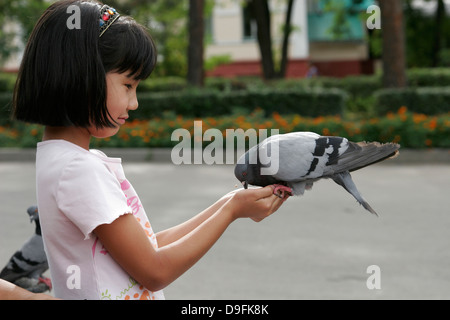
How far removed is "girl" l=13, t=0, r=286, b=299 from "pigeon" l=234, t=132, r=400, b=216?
1.37ft

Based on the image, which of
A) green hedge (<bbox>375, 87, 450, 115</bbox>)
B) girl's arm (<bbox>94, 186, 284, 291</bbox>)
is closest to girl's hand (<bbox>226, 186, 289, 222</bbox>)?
girl's arm (<bbox>94, 186, 284, 291</bbox>)

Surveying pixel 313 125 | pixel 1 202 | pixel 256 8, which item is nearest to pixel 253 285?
pixel 1 202

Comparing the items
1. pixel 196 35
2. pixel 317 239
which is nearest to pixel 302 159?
pixel 317 239

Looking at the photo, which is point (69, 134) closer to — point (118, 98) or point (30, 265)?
point (118, 98)

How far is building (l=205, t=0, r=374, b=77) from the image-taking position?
28688 millimetres

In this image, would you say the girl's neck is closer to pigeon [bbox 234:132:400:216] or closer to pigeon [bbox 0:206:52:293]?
pigeon [bbox 234:132:400:216]

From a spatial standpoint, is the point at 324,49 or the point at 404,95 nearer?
the point at 404,95

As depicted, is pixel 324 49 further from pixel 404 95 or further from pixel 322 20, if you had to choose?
pixel 404 95

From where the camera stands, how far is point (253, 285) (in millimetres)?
4387

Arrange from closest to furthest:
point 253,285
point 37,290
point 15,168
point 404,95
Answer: point 37,290, point 253,285, point 15,168, point 404,95

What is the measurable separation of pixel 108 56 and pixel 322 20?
2973 cm

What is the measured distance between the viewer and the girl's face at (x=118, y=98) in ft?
4.85

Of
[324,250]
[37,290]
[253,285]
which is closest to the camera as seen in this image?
[37,290]
